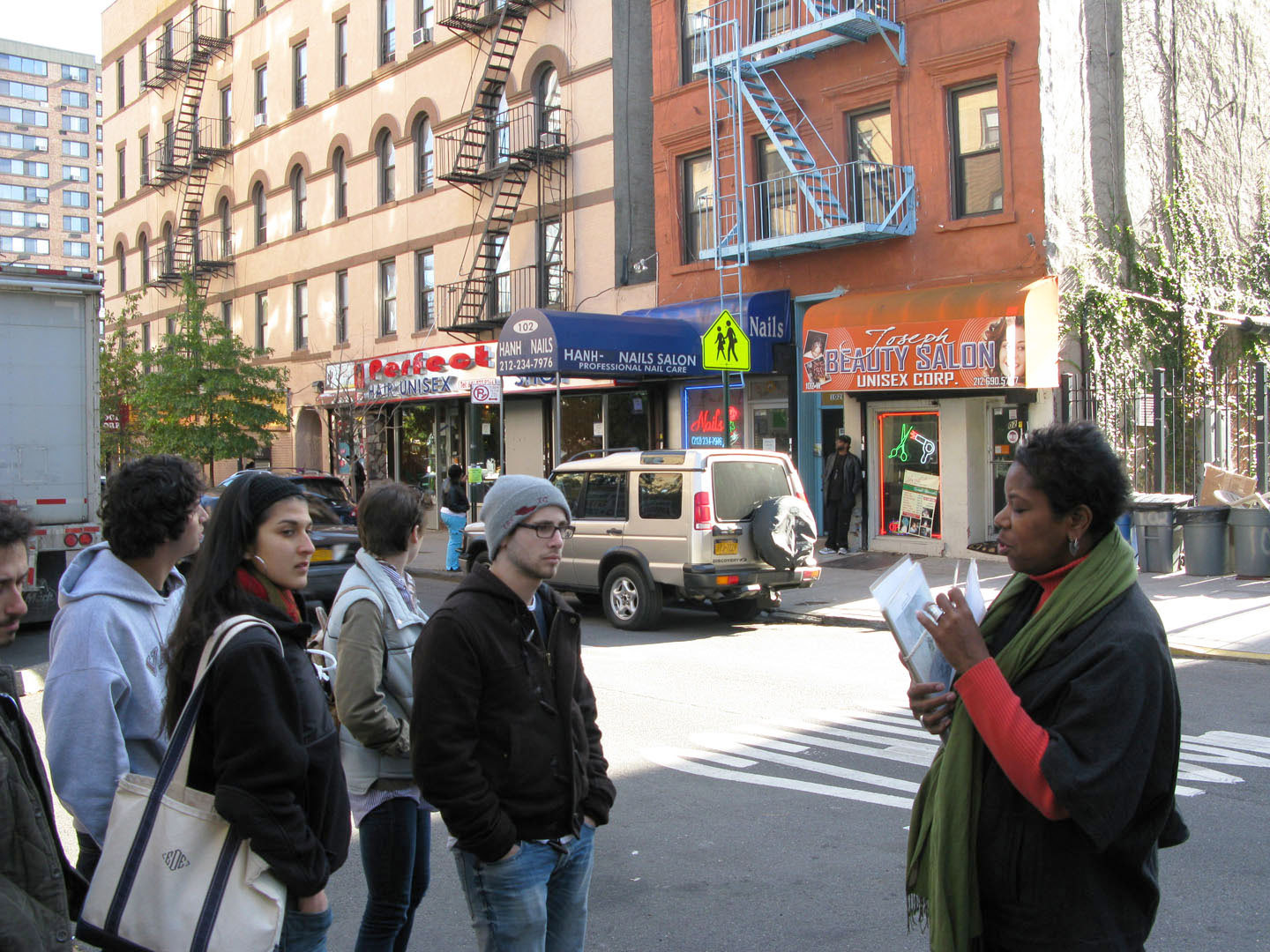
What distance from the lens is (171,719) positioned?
2.81m

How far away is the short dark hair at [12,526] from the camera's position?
92.4 inches

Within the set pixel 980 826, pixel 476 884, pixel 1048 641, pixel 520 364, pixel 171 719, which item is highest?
Result: pixel 520 364

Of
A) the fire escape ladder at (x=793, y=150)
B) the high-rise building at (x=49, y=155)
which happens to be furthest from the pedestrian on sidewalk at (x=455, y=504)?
the high-rise building at (x=49, y=155)

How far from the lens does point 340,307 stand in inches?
1137

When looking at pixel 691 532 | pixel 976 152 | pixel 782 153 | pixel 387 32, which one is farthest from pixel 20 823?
pixel 387 32

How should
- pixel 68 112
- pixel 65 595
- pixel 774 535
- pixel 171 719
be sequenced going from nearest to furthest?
pixel 171 719 → pixel 65 595 → pixel 774 535 → pixel 68 112

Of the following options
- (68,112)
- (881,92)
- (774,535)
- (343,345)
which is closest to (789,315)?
(881,92)

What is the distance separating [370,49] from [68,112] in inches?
3908

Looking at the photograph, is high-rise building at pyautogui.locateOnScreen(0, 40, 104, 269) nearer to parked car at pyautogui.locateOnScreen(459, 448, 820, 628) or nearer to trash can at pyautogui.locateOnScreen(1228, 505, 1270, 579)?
parked car at pyautogui.locateOnScreen(459, 448, 820, 628)

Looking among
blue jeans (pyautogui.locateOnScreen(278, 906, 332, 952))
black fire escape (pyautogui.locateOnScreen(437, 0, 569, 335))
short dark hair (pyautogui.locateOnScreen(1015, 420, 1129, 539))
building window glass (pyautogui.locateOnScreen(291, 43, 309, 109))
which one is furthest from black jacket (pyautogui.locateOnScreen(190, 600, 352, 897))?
building window glass (pyautogui.locateOnScreen(291, 43, 309, 109))

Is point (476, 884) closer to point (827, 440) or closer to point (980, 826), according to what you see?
point (980, 826)

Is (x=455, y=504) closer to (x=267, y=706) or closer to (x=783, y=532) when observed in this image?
(x=783, y=532)

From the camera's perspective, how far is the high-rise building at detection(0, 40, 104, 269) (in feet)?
346

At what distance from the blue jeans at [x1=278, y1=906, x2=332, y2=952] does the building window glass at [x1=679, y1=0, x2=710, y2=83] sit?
1865 centimetres
